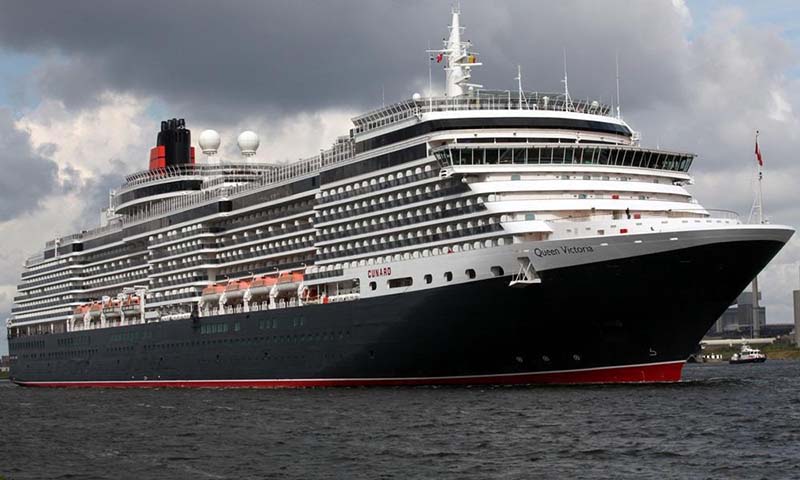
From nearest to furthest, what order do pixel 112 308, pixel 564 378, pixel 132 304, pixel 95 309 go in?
1. pixel 564 378
2. pixel 132 304
3. pixel 112 308
4. pixel 95 309

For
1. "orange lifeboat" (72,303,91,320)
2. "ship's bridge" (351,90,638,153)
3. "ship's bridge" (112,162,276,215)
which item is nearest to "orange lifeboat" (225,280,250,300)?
"ship's bridge" (112,162,276,215)

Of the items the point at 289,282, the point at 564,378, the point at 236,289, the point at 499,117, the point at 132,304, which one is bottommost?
the point at 564,378

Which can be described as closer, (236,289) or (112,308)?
(236,289)

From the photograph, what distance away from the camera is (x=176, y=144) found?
9281 centimetres

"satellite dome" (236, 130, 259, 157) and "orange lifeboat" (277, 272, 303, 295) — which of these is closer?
"orange lifeboat" (277, 272, 303, 295)

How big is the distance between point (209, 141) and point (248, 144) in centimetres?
415

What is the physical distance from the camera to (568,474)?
1214 inches

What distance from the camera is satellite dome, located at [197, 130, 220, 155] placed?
301 ft

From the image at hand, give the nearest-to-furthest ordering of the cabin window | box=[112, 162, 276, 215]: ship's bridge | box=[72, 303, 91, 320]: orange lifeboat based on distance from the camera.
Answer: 1. the cabin window
2. box=[112, 162, 276, 215]: ship's bridge
3. box=[72, 303, 91, 320]: orange lifeboat

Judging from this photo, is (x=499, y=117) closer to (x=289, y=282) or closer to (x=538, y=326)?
(x=538, y=326)

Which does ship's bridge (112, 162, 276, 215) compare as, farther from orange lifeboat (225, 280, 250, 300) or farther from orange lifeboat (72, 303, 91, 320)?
orange lifeboat (225, 280, 250, 300)

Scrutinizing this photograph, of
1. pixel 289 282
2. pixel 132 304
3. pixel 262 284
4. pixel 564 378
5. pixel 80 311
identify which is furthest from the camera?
pixel 80 311

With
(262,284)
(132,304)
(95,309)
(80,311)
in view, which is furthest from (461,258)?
(80,311)

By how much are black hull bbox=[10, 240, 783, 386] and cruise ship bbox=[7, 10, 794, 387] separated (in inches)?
3.5
